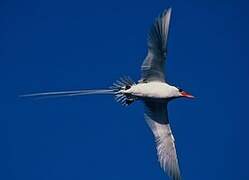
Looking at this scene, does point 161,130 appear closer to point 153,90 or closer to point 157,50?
point 153,90

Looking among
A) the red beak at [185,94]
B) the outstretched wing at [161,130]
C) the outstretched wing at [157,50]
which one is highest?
the outstretched wing at [157,50]

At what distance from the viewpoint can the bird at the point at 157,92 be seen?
7.21m

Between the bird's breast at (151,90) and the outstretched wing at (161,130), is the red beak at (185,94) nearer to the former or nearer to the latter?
the bird's breast at (151,90)

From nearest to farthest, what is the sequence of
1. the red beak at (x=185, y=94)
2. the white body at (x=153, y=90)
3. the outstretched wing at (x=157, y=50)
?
the outstretched wing at (x=157, y=50) → the white body at (x=153, y=90) → the red beak at (x=185, y=94)

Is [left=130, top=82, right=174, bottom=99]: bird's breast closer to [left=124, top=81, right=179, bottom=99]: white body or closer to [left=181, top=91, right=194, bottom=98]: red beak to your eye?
[left=124, top=81, right=179, bottom=99]: white body

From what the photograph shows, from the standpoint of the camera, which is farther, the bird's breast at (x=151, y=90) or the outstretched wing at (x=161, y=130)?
the outstretched wing at (x=161, y=130)

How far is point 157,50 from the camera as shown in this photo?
7.27 metres

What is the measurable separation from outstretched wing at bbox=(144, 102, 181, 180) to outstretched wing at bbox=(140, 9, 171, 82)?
0.54 m

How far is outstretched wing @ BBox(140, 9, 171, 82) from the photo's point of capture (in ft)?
23.6

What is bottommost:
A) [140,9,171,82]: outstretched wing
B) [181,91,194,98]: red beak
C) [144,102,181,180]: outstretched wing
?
[144,102,181,180]: outstretched wing

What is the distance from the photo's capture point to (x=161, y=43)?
725 centimetres

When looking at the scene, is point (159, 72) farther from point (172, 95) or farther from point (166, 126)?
point (166, 126)

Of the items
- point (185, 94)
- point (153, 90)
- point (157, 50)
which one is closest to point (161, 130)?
point (185, 94)

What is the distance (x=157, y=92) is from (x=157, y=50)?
0.51 meters
